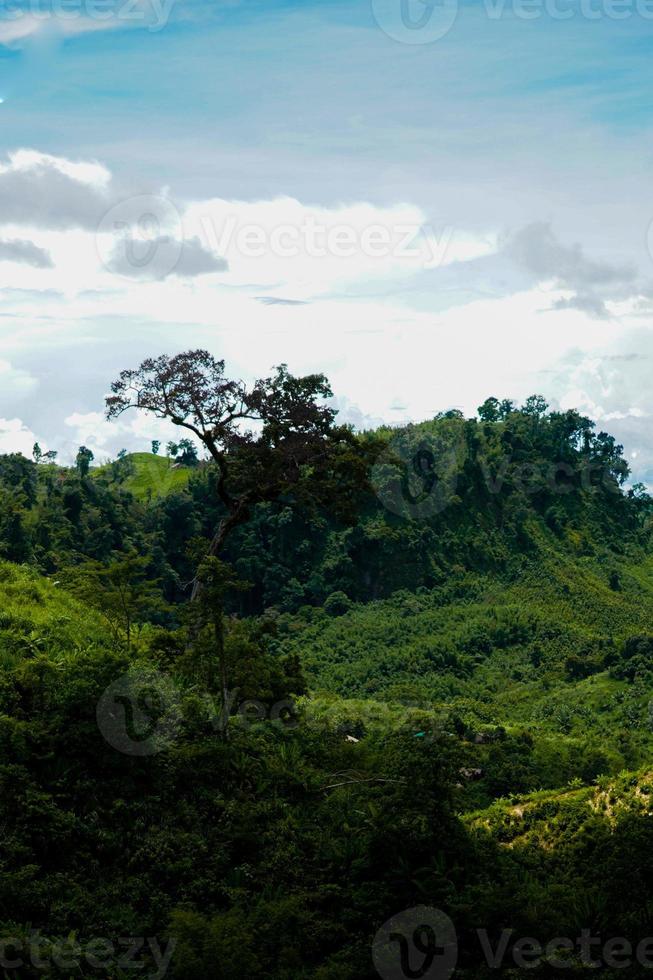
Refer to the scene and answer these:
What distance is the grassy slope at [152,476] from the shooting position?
60.5 metres

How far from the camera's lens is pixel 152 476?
208ft

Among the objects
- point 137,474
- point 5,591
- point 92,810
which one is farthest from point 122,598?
point 137,474

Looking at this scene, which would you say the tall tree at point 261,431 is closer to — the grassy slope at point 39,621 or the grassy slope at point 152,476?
the grassy slope at point 39,621

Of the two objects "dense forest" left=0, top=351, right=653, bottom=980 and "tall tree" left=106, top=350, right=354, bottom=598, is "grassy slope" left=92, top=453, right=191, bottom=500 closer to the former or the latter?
"dense forest" left=0, top=351, right=653, bottom=980

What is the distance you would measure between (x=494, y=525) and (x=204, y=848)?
147 ft

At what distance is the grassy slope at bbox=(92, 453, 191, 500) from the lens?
6050cm

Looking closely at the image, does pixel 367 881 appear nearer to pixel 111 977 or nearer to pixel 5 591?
pixel 111 977

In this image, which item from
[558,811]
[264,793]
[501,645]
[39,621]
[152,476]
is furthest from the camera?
[152,476]

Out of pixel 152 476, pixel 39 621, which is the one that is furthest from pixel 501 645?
pixel 39 621

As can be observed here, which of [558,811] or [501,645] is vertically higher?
[501,645]

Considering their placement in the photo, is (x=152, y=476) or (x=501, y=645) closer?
(x=501, y=645)

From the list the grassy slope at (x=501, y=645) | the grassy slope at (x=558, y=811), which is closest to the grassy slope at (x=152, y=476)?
the grassy slope at (x=501, y=645)

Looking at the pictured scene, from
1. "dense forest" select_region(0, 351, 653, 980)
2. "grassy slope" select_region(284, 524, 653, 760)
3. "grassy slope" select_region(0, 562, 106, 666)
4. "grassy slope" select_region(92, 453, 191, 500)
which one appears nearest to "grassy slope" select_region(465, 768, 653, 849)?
"dense forest" select_region(0, 351, 653, 980)

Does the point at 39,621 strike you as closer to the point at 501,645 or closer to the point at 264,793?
the point at 264,793
